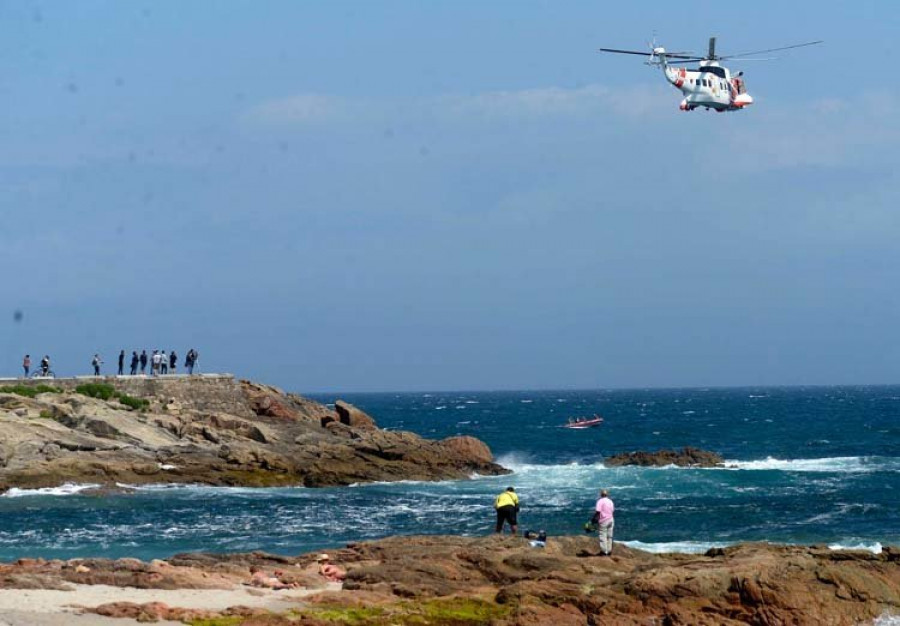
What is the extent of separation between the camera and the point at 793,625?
20047 millimetres

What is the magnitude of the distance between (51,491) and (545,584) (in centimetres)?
2442

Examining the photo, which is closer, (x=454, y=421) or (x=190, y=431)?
(x=190, y=431)

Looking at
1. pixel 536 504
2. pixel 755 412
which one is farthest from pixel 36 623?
pixel 755 412

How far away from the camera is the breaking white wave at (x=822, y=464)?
59.7 m

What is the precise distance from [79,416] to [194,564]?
24576 millimetres

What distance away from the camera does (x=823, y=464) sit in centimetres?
6378

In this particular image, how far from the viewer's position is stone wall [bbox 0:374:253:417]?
5238 centimetres

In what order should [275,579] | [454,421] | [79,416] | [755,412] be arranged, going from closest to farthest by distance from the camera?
[275,579] → [79,416] → [454,421] → [755,412]

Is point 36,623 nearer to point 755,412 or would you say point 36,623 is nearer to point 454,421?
point 454,421

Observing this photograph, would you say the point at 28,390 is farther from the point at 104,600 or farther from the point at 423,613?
the point at 423,613

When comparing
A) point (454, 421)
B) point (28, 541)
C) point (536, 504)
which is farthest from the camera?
point (454, 421)

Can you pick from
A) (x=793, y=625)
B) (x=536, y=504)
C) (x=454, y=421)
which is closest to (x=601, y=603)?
(x=793, y=625)

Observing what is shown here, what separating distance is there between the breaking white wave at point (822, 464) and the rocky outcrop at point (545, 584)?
120 feet

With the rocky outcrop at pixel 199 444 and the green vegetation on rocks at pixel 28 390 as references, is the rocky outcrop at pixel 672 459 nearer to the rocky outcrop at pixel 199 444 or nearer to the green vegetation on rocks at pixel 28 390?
the rocky outcrop at pixel 199 444
